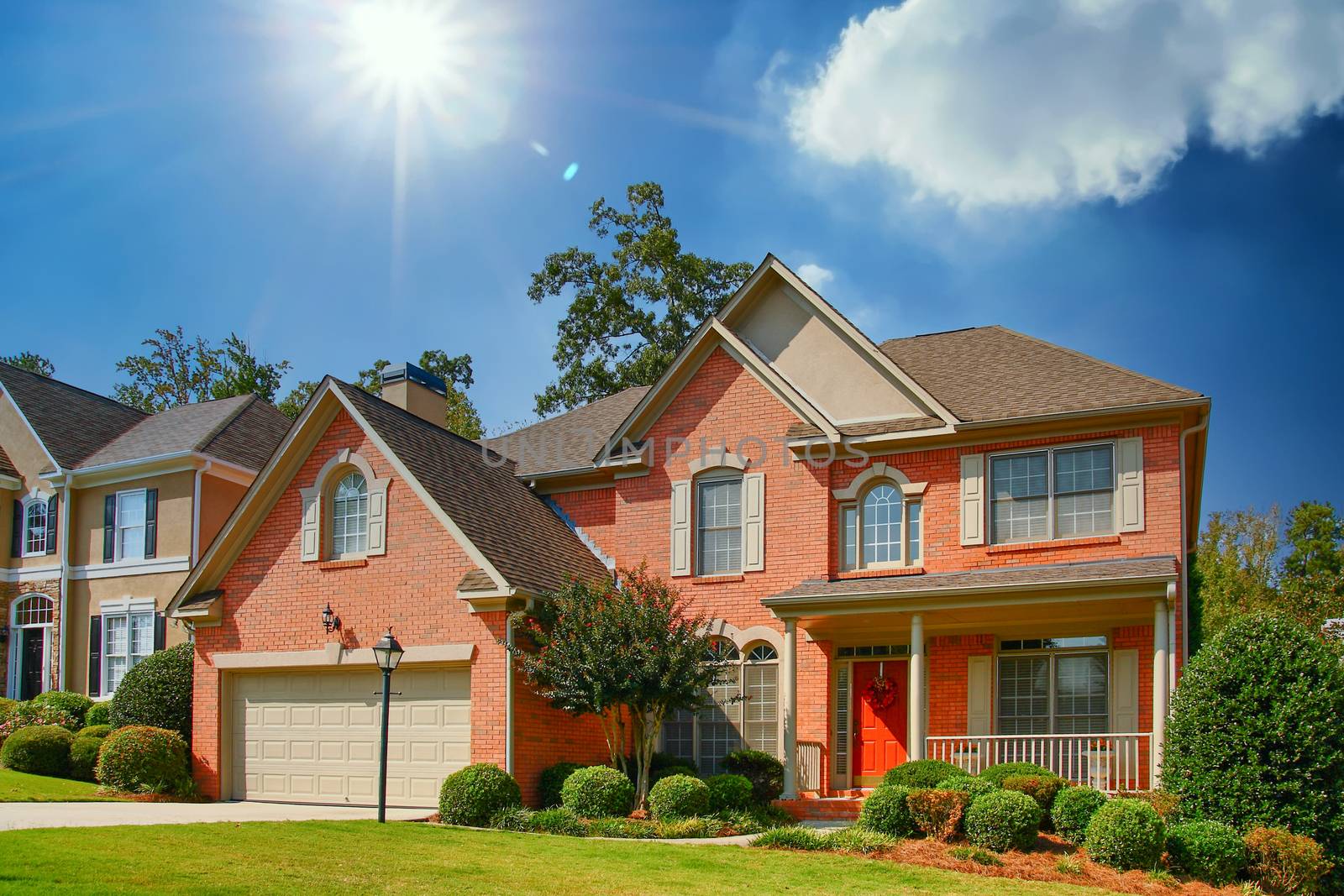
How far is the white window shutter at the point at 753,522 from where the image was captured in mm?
20828

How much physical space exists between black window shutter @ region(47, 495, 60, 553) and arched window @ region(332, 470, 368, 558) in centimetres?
1254

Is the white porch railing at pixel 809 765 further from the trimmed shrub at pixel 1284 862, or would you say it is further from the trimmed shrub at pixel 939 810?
the trimmed shrub at pixel 1284 862

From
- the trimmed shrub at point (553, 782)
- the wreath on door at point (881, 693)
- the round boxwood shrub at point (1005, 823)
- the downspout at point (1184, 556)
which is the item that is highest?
the downspout at point (1184, 556)

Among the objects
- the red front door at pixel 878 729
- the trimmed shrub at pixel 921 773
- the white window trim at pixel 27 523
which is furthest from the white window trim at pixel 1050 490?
the white window trim at pixel 27 523

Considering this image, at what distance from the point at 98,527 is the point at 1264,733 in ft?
82.3

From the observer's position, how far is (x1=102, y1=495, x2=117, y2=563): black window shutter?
93.0 feet

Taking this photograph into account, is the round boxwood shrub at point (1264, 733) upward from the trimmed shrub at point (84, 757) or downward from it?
upward

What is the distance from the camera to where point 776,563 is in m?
20.7

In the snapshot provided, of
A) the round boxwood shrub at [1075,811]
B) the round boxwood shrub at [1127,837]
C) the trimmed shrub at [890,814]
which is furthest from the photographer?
the trimmed shrub at [890,814]

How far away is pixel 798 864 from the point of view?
44.7ft

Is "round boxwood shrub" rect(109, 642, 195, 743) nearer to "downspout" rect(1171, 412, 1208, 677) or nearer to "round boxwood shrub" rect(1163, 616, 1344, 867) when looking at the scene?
"round boxwood shrub" rect(1163, 616, 1344, 867)

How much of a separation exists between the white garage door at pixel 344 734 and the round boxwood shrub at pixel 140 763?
1024mm

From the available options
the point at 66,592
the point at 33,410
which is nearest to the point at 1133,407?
the point at 66,592

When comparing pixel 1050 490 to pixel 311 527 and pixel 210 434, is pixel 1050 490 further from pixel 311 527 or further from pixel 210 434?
pixel 210 434
